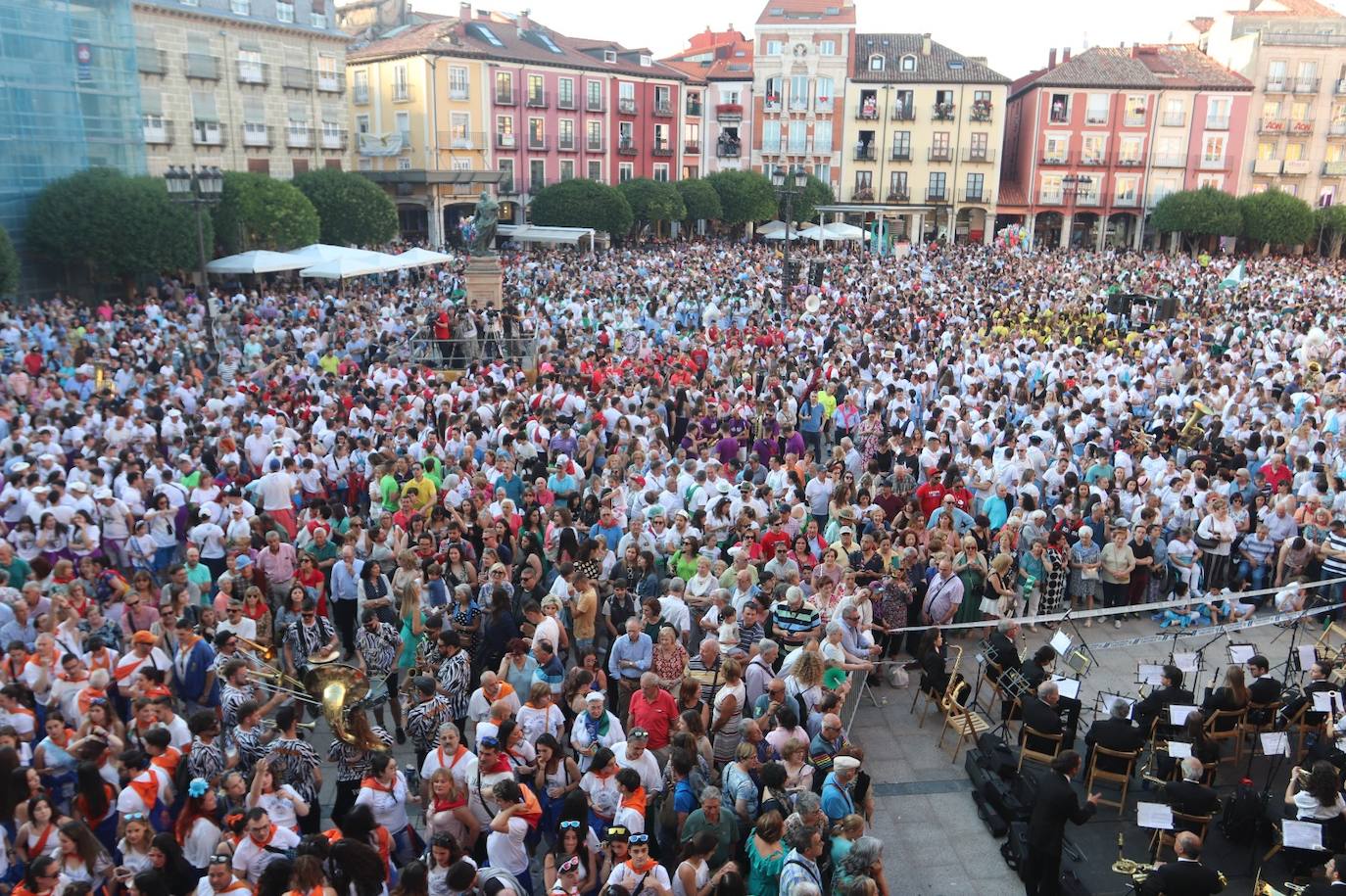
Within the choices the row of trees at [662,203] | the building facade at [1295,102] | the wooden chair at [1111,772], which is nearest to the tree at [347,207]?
the row of trees at [662,203]

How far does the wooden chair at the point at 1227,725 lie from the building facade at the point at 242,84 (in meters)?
30.8

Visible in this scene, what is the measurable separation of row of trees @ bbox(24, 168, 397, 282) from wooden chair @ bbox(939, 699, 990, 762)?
69.9 feet

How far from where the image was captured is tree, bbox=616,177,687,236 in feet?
147

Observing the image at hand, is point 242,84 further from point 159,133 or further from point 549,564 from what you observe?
point 549,564

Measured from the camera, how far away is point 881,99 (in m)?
53.4

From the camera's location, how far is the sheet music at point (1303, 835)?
6117 mm

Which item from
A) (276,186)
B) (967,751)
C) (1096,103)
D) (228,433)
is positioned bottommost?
(967,751)

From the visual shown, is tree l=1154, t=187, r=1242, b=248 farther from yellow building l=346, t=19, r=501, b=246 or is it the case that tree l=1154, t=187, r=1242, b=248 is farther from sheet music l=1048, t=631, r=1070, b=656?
sheet music l=1048, t=631, r=1070, b=656

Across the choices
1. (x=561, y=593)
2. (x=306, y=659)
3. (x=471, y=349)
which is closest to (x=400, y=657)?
(x=306, y=659)

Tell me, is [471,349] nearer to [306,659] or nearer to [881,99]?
[306,659]

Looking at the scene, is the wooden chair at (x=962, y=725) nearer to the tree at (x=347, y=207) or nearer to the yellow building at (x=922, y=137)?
the tree at (x=347, y=207)

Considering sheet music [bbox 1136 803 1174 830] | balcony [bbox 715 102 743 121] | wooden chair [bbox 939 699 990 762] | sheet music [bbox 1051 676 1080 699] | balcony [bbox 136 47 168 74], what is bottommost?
wooden chair [bbox 939 699 990 762]

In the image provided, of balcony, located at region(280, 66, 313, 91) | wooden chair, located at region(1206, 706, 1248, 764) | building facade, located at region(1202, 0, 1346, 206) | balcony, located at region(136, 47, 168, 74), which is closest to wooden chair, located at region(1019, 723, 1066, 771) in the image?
wooden chair, located at region(1206, 706, 1248, 764)

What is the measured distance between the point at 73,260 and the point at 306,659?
77.1 feet
